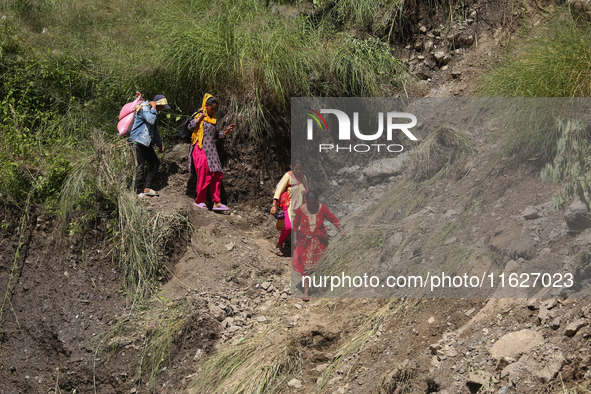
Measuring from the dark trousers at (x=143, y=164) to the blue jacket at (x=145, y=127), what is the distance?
0.09m

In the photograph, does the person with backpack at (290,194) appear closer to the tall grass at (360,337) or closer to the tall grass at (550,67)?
the tall grass at (360,337)

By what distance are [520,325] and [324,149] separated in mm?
3826

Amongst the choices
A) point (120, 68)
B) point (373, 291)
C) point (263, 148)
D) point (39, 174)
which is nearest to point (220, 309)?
point (373, 291)

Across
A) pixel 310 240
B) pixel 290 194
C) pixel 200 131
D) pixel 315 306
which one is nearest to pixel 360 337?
pixel 315 306

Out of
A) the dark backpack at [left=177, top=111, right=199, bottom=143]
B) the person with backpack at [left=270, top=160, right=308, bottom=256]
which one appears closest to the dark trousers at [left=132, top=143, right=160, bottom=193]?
the dark backpack at [left=177, top=111, right=199, bottom=143]

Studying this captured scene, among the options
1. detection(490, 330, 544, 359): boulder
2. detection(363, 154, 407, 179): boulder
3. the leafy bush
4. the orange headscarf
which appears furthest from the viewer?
detection(363, 154, 407, 179): boulder

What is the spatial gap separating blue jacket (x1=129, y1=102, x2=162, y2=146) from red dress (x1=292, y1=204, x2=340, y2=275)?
6.12 ft

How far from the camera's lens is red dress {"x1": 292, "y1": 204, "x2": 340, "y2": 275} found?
6.60m

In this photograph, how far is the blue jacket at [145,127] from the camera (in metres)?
7.08

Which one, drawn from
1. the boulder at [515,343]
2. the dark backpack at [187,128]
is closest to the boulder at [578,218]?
the boulder at [515,343]

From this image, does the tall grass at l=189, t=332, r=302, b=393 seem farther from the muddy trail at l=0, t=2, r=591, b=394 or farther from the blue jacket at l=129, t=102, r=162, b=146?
the blue jacket at l=129, t=102, r=162, b=146

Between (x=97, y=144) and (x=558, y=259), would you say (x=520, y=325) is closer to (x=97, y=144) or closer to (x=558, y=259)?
(x=558, y=259)

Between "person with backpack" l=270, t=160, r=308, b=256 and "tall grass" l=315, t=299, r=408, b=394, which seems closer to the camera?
"tall grass" l=315, t=299, r=408, b=394

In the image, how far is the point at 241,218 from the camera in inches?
298
